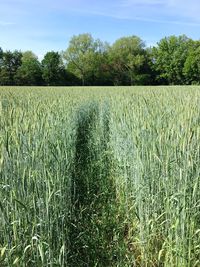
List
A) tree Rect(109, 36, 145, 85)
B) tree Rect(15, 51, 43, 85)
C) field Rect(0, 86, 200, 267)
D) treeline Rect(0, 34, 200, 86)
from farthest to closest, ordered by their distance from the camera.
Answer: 1. tree Rect(109, 36, 145, 85)
2. treeline Rect(0, 34, 200, 86)
3. tree Rect(15, 51, 43, 85)
4. field Rect(0, 86, 200, 267)

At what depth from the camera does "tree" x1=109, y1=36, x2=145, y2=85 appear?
54.2 metres

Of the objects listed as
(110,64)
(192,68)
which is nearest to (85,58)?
Answer: (110,64)

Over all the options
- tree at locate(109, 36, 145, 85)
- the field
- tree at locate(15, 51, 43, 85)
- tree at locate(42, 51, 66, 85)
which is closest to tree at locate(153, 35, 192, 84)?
tree at locate(109, 36, 145, 85)

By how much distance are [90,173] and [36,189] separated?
8.65ft

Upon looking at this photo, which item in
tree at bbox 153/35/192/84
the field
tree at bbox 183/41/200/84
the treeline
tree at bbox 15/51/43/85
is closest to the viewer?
the field

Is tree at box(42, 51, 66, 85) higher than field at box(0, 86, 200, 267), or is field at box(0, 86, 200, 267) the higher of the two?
tree at box(42, 51, 66, 85)

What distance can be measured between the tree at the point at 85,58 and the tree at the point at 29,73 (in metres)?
6.64

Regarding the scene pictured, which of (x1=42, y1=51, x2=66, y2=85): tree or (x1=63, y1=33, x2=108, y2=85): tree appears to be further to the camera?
(x1=63, y1=33, x2=108, y2=85): tree

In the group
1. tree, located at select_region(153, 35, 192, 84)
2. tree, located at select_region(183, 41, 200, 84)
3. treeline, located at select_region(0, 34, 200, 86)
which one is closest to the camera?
tree, located at select_region(183, 41, 200, 84)

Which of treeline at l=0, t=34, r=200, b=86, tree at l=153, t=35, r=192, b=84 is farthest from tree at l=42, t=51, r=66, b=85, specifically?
tree at l=153, t=35, r=192, b=84

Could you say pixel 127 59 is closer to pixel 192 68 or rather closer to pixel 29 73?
pixel 192 68

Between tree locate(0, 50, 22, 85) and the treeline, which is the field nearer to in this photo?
the treeline

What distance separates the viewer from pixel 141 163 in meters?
2.81

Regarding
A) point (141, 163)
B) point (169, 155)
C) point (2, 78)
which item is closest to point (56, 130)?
point (141, 163)
